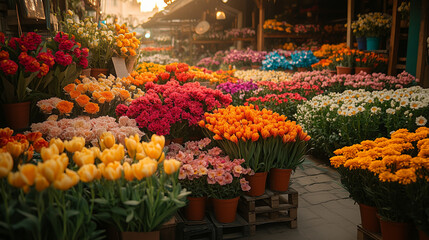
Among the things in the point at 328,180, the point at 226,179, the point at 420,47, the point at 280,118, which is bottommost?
the point at 328,180

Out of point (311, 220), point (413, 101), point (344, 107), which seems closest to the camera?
point (311, 220)

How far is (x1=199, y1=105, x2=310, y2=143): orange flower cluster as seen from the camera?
299 centimetres

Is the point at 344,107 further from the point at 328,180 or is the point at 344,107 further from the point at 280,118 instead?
the point at 280,118

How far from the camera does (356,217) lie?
3338 millimetres

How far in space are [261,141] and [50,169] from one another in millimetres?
1930

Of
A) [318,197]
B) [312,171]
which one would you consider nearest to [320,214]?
[318,197]

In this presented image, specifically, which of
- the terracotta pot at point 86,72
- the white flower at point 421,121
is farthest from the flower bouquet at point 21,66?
the white flower at point 421,121

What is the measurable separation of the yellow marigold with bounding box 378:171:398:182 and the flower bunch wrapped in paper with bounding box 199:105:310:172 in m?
0.87

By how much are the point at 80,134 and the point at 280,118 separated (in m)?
1.90

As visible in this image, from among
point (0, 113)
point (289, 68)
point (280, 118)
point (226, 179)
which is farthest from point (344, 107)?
point (289, 68)

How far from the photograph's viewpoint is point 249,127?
10.0 feet

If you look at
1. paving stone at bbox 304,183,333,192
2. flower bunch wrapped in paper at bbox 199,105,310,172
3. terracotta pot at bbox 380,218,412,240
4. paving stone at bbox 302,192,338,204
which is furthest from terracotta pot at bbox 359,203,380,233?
paving stone at bbox 304,183,333,192

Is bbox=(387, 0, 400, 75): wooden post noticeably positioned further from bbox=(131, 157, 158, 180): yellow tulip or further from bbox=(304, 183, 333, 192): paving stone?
bbox=(131, 157, 158, 180): yellow tulip

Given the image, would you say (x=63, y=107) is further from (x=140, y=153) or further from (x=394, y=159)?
(x=394, y=159)
